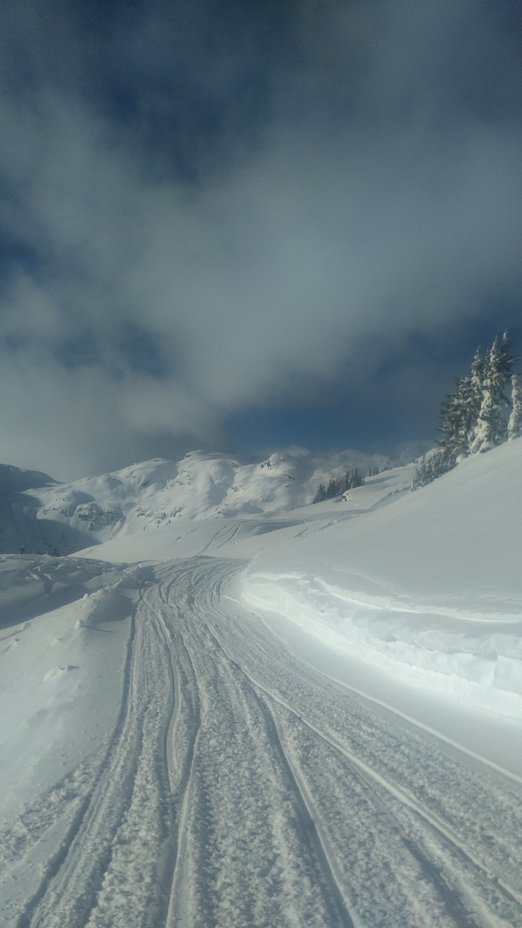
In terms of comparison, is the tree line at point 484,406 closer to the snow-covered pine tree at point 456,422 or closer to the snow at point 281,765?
the snow-covered pine tree at point 456,422

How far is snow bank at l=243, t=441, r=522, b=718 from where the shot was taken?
570 cm

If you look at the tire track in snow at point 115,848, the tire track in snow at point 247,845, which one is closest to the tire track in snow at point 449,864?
the tire track in snow at point 247,845

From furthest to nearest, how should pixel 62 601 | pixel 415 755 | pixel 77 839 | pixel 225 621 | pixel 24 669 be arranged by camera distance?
pixel 62 601 → pixel 225 621 → pixel 24 669 → pixel 415 755 → pixel 77 839

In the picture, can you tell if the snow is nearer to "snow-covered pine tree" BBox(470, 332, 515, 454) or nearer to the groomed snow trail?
the groomed snow trail

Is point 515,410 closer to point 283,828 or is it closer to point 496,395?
point 496,395

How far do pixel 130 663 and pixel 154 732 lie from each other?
3.27 m

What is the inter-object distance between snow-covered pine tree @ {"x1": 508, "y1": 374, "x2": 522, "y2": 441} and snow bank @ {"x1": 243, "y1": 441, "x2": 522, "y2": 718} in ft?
38.6

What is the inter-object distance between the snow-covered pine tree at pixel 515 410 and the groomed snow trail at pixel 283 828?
30.3 m

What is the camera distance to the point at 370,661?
755 cm

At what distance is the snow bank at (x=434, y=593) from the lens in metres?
5.70

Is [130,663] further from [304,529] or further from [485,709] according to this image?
[304,529]

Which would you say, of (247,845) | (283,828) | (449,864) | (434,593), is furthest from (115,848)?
(434,593)

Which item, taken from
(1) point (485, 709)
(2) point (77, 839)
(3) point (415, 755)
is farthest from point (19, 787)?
(1) point (485, 709)

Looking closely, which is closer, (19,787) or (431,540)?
(19,787)
